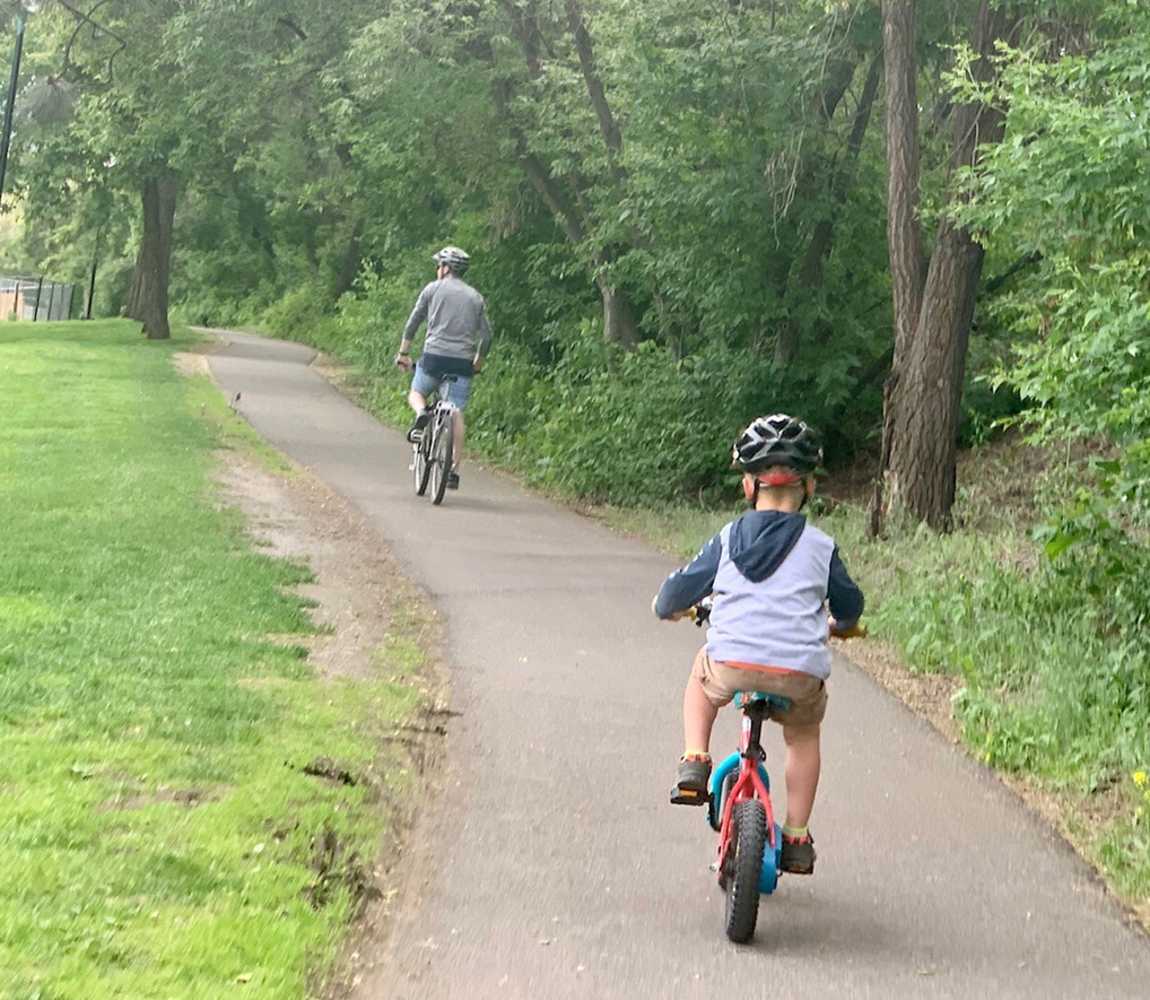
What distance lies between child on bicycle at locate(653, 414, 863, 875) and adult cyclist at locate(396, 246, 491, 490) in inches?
367

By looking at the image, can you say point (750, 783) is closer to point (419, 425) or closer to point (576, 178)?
point (419, 425)

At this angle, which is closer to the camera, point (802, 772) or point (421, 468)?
point (802, 772)

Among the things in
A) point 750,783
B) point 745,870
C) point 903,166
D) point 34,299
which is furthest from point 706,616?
point 34,299

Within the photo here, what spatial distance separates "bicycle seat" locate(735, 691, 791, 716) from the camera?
5.16 m

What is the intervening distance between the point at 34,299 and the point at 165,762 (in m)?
60.8

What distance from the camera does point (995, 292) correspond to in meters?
17.5

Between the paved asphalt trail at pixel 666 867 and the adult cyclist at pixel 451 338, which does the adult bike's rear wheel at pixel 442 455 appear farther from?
the paved asphalt trail at pixel 666 867

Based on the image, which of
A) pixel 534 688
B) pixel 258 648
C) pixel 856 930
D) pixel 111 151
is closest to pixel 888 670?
pixel 534 688

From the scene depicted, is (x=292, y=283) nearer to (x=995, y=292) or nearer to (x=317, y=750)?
(x=995, y=292)

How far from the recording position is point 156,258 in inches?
1671

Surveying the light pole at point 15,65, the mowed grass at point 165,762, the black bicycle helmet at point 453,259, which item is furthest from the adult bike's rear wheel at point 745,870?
the light pole at point 15,65

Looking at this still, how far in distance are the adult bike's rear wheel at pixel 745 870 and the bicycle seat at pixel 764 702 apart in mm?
313

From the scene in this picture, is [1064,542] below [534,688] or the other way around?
the other way around

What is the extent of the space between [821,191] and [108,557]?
8.90 meters
